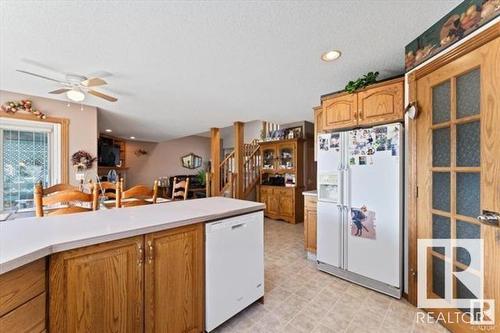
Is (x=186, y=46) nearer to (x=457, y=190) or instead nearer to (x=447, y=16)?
(x=447, y=16)

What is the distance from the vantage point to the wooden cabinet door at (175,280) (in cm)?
127

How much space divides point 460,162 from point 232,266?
1854 mm

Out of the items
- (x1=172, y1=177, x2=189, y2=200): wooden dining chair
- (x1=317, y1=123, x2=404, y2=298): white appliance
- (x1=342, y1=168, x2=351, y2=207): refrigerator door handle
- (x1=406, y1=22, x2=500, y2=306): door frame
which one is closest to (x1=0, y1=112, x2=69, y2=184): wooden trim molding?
(x1=172, y1=177, x2=189, y2=200): wooden dining chair

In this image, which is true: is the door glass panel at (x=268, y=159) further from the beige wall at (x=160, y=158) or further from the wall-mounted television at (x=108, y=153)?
the wall-mounted television at (x=108, y=153)

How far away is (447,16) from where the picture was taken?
1581mm

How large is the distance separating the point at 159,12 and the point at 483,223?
8.23 ft

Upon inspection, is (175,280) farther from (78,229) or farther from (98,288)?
(78,229)

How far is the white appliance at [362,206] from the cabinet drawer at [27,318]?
2447 millimetres

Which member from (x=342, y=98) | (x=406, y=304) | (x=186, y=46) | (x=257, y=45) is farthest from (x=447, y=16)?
(x=406, y=304)

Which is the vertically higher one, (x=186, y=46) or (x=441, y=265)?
(x=186, y=46)

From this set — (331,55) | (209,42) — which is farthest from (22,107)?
(331,55)

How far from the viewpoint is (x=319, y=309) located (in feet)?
6.15

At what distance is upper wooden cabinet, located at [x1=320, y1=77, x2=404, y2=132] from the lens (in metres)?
2.09

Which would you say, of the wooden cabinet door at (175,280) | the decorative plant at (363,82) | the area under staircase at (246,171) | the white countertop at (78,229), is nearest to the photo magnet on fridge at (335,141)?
the decorative plant at (363,82)
